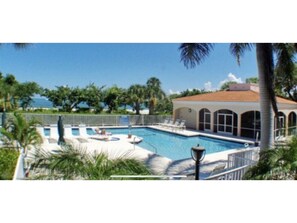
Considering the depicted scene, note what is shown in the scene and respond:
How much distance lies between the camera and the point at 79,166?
6.28m

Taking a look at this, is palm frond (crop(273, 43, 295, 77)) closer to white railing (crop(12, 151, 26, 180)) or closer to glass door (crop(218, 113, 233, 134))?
glass door (crop(218, 113, 233, 134))

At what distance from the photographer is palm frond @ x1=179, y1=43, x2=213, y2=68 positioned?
758 cm

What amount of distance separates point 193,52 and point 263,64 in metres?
1.85

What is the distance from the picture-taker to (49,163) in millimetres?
6363

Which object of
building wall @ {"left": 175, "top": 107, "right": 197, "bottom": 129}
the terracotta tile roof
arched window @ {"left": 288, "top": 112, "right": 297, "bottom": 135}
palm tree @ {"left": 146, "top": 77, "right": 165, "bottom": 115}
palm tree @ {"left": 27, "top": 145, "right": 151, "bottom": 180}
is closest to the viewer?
palm tree @ {"left": 27, "top": 145, "right": 151, "bottom": 180}

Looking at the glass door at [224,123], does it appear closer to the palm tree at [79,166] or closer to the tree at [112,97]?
the tree at [112,97]

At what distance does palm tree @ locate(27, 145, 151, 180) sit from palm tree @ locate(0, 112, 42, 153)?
1104mm

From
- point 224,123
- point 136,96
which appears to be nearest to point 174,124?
point 136,96

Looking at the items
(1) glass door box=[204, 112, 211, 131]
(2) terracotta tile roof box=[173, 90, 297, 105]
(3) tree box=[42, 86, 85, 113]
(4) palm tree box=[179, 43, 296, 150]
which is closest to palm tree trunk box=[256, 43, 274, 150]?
(4) palm tree box=[179, 43, 296, 150]

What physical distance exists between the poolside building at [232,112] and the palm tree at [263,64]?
548 millimetres

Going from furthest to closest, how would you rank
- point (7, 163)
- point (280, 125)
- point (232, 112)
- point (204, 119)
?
point (204, 119)
point (232, 112)
point (280, 125)
point (7, 163)

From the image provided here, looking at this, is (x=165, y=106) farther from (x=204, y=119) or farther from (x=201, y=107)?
(x=204, y=119)
